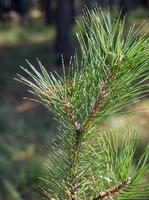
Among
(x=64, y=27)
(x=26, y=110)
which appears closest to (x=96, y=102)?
(x=26, y=110)

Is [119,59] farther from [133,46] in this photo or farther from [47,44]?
[47,44]

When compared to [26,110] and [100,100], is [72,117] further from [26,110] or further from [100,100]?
[26,110]

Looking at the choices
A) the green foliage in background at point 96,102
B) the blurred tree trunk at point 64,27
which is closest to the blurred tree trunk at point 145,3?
the blurred tree trunk at point 64,27

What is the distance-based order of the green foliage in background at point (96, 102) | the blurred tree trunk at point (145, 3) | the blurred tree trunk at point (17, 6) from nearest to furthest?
the green foliage in background at point (96, 102)
the blurred tree trunk at point (145, 3)
the blurred tree trunk at point (17, 6)

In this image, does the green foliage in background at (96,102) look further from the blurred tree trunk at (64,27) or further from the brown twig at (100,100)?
the blurred tree trunk at (64,27)

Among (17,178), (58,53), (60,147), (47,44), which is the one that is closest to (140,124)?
(17,178)

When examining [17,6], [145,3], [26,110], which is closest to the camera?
[26,110]

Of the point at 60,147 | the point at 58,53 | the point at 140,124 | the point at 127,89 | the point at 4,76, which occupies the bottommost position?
the point at 60,147
